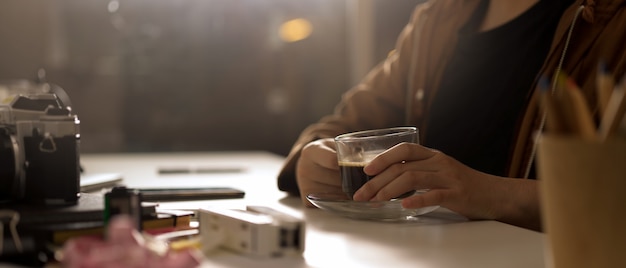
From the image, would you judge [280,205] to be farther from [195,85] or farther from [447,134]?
[195,85]

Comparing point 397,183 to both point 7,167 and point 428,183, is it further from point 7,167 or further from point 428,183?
point 7,167

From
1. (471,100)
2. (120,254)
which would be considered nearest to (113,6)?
(471,100)

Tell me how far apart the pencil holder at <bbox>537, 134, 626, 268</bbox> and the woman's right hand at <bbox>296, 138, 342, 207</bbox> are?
48 centimetres

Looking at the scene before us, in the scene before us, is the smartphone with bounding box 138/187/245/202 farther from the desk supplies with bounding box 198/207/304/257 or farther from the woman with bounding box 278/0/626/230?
the desk supplies with bounding box 198/207/304/257

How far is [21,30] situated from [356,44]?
1.35 meters

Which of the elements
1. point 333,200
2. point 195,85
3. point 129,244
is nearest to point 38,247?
point 129,244

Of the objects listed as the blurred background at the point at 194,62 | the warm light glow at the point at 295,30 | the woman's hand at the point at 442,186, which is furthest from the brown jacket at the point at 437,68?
the warm light glow at the point at 295,30

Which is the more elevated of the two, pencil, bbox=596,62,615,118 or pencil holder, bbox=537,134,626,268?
pencil, bbox=596,62,615,118

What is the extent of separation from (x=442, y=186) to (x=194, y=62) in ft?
7.41

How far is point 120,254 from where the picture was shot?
43cm

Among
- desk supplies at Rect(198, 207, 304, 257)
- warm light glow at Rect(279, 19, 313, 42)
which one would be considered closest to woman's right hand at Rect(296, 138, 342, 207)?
desk supplies at Rect(198, 207, 304, 257)

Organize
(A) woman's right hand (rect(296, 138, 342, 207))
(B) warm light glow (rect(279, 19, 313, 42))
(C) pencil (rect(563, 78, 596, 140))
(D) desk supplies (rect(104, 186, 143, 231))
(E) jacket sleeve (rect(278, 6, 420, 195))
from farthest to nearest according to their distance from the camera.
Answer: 1. (B) warm light glow (rect(279, 19, 313, 42))
2. (E) jacket sleeve (rect(278, 6, 420, 195))
3. (A) woman's right hand (rect(296, 138, 342, 207))
4. (D) desk supplies (rect(104, 186, 143, 231))
5. (C) pencil (rect(563, 78, 596, 140))

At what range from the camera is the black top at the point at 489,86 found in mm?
1107

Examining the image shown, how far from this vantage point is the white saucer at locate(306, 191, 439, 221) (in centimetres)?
77
